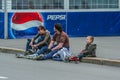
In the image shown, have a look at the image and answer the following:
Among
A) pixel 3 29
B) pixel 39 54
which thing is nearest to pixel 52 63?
pixel 39 54

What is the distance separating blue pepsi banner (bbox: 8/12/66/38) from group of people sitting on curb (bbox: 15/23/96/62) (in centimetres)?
607

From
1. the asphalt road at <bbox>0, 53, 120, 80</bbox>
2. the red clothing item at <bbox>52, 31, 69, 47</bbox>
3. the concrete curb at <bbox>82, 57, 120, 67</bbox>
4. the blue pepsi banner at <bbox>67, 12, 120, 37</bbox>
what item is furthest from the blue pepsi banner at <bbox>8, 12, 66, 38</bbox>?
the concrete curb at <bbox>82, 57, 120, 67</bbox>

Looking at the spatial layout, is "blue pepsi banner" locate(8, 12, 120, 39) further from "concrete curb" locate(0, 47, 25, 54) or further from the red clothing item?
the red clothing item

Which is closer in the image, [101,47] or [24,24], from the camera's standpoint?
[101,47]

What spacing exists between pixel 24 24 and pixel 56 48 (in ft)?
24.8

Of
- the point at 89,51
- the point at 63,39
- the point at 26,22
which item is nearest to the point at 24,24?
the point at 26,22

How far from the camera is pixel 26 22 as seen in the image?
22.5 meters

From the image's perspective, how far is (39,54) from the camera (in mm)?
15359

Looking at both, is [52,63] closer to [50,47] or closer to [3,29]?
[50,47]

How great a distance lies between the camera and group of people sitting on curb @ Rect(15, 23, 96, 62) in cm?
1468

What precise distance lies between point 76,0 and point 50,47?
8414mm

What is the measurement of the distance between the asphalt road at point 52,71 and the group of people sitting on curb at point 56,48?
289 millimetres

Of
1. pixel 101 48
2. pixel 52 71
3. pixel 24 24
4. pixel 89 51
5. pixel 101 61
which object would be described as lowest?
pixel 52 71

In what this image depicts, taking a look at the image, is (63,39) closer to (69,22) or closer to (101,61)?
(101,61)
